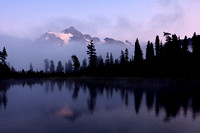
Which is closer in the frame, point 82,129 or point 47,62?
point 82,129

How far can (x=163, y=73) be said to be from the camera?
70.3m

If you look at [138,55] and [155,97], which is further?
[138,55]

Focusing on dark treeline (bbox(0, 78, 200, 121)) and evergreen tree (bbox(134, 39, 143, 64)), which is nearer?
dark treeline (bbox(0, 78, 200, 121))

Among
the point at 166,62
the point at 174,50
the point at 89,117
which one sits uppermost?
the point at 174,50

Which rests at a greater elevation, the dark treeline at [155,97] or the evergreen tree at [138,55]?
the evergreen tree at [138,55]

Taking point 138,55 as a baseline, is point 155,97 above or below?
below

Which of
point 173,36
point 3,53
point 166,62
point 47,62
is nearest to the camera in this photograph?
point 166,62

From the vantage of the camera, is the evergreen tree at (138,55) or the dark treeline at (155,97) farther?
the evergreen tree at (138,55)

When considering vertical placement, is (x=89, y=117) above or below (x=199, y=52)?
below

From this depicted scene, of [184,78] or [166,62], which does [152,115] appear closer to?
[184,78]

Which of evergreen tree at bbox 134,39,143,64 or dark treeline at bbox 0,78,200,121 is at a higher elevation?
evergreen tree at bbox 134,39,143,64

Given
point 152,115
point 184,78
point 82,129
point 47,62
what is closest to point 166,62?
point 184,78

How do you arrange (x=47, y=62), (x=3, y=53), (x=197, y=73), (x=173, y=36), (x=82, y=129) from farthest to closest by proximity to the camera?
1. (x=47, y=62)
2. (x=3, y=53)
3. (x=173, y=36)
4. (x=197, y=73)
5. (x=82, y=129)

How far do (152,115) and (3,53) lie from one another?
92.9 metres
